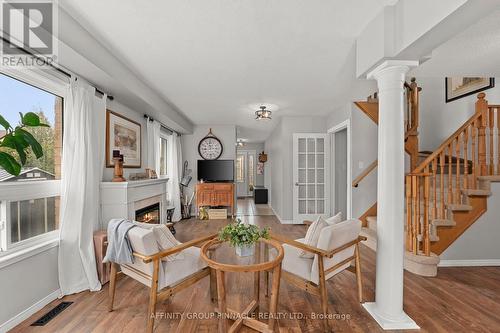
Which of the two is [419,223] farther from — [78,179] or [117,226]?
[78,179]

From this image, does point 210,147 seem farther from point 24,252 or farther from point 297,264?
point 297,264

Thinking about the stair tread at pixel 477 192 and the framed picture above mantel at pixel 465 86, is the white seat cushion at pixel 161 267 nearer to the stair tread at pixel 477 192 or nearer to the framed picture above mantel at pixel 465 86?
the stair tread at pixel 477 192

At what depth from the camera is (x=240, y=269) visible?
5.47 feet

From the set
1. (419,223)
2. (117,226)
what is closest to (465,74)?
(419,223)

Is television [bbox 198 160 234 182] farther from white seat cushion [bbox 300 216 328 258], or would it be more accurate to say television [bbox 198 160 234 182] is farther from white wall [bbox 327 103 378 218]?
white seat cushion [bbox 300 216 328 258]

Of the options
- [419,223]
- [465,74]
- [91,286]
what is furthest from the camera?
[419,223]

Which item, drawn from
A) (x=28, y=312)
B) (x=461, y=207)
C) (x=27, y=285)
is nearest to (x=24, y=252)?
(x=27, y=285)

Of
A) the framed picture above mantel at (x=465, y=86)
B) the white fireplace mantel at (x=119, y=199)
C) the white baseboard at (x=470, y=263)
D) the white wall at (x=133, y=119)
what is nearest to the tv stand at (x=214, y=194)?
the white wall at (x=133, y=119)

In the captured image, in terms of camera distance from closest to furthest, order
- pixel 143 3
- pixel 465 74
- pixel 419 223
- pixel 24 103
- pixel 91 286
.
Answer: pixel 143 3 < pixel 24 103 < pixel 91 286 < pixel 465 74 < pixel 419 223

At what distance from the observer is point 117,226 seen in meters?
2.01

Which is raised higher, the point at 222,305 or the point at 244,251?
the point at 244,251

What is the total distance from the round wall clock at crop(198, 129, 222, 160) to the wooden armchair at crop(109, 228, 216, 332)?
14.2 ft

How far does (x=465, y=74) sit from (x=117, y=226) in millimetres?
4033

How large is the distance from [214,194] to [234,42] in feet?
14.1
